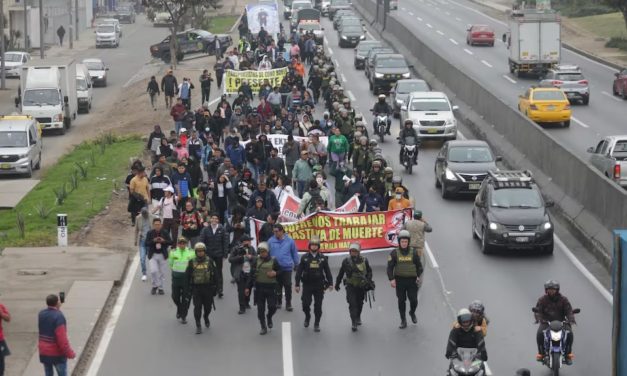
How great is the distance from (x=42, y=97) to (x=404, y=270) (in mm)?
36204

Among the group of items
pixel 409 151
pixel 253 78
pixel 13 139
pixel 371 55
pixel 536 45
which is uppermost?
pixel 536 45

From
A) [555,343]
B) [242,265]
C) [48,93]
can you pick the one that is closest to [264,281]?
[242,265]

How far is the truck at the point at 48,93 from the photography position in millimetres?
54094

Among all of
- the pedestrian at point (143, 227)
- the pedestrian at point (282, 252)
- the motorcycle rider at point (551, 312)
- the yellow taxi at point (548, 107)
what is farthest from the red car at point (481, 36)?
the motorcycle rider at point (551, 312)

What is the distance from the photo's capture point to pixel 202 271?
21109 mm

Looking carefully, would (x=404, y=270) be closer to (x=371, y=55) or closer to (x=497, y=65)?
(x=371, y=55)

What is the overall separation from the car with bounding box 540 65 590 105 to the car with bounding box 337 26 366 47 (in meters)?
22.9

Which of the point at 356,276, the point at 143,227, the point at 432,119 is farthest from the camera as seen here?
the point at 432,119

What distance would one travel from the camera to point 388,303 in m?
23.5

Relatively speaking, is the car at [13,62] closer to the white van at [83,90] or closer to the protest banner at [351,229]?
the white van at [83,90]

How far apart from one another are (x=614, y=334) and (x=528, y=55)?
154 feet

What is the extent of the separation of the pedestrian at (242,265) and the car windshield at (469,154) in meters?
12.0

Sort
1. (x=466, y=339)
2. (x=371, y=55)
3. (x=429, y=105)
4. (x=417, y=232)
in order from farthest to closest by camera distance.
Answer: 1. (x=371, y=55)
2. (x=429, y=105)
3. (x=417, y=232)
4. (x=466, y=339)

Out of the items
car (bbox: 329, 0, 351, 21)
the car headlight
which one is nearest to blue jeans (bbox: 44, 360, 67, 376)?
the car headlight
